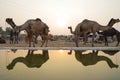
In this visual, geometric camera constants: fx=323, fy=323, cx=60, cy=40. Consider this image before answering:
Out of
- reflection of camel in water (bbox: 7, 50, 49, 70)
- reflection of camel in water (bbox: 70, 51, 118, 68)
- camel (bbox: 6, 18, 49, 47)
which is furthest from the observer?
camel (bbox: 6, 18, 49, 47)

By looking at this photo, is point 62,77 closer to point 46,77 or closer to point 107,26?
point 46,77

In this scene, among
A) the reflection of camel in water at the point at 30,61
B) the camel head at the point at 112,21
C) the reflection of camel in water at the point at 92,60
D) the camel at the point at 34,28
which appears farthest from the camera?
the camel head at the point at 112,21

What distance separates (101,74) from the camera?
9375 millimetres

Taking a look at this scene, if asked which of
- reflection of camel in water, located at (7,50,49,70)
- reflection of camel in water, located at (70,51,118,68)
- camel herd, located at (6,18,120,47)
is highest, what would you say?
camel herd, located at (6,18,120,47)

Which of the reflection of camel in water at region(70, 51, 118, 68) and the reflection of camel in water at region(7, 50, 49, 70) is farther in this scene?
the reflection of camel in water at region(70, 51, 118, 68)

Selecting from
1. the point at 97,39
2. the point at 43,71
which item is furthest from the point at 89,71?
the point at 97,39

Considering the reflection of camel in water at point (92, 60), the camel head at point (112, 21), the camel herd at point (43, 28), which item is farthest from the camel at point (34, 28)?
the reflection of camel in water at point (92, 60)

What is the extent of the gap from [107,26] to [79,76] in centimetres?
1695

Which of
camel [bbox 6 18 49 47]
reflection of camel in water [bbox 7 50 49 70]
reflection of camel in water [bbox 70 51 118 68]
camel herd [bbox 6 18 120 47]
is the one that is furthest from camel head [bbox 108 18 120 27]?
reflection of camel in water [bbox 7 50 49 70]

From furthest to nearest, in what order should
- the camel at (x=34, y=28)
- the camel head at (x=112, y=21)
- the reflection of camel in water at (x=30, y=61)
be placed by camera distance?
the camel head at (x=112, y=21)
the camel at (x=34, y=28)
the reflection of camel in water at (x=30, y=61)

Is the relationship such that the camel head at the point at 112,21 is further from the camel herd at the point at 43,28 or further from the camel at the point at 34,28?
the camel at the point at 34,28

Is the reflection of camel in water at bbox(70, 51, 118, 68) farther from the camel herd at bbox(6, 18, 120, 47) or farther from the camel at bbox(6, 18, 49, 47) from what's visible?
the camel at bbox(6, 18, 49, 47)

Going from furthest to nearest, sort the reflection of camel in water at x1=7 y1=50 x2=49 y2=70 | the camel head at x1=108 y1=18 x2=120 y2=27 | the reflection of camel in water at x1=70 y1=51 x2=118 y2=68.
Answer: the camel head at x1=108 y1=18 x2=120 y2=27 < the reflection of camel in water at x1=70 y1=51 x2=118 y2=68 < the reflection of camel in water at x1=7 y1=50 x2=49 y2=70

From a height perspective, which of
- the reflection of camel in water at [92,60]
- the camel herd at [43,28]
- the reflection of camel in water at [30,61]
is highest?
the camel herd at [43,28]
